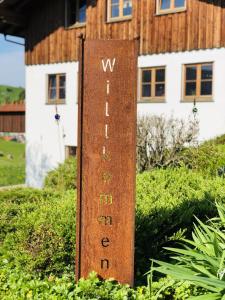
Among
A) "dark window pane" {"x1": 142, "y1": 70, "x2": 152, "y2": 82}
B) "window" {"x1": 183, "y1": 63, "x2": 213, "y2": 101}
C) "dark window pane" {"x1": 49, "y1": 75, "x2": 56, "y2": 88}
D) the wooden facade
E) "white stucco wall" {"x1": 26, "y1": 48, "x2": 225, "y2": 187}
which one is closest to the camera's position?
"white stucco wall" {"x1": 26, "y1": 48, "x2": 225, "y2": 187}

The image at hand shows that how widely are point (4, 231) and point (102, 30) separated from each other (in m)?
12.8

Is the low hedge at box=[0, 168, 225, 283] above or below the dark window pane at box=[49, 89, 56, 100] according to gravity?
below

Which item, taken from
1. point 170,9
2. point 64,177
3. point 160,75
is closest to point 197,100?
point 160,75

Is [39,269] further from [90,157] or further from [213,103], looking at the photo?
[213,103]

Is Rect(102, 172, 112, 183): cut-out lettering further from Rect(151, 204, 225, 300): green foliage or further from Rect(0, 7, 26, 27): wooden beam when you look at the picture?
Rect(0, 7, 26, 27): wooden beam

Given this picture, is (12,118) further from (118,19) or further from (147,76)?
(147,76)

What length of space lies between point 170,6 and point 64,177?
274 inches

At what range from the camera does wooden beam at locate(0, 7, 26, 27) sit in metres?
19.5

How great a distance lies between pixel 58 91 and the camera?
2022 centimetres

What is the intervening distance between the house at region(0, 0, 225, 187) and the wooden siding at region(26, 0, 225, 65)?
3cm

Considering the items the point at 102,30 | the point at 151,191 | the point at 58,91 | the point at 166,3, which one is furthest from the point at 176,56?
the point at 151,191

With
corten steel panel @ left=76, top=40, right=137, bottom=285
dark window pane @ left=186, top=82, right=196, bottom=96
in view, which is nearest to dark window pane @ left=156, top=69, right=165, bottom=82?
dark window pane @ left=186, top=82, right=196, bottom=96

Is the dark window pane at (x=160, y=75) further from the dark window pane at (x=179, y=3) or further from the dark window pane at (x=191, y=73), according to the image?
the dark window pane at (x=179, y=3)

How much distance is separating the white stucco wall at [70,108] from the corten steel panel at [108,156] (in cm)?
1080
